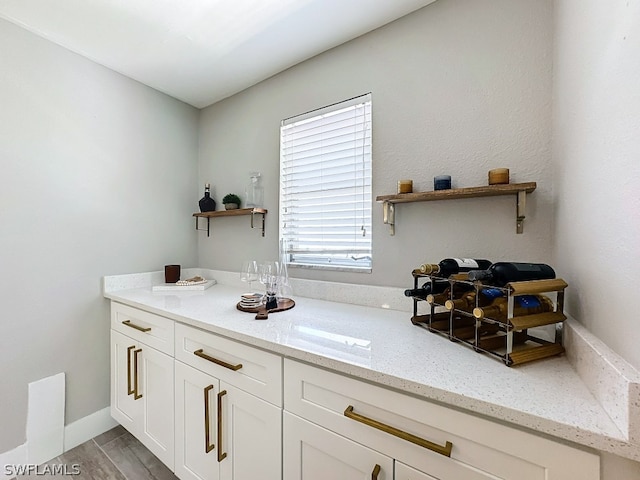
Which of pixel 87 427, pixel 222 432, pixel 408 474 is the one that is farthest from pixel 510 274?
pixel 87 427

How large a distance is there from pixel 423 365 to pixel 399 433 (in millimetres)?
181

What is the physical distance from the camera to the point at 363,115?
1484mm

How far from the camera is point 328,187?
162cm

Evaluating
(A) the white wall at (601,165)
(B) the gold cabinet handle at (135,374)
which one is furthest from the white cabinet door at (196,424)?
(A) the white wall at (601,165)

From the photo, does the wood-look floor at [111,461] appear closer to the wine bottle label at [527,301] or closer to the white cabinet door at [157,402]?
the white cabinet door at [157,402]

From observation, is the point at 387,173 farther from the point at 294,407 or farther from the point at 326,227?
the point at 294,407

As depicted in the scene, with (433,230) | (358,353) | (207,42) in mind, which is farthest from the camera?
(207,42)

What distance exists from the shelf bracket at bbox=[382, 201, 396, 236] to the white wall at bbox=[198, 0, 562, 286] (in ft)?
0.09

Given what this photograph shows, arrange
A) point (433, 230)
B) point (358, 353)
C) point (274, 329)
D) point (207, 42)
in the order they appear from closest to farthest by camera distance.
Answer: point (358, 353) < point (274, 329) < point (433, 230) < point (207, 42)

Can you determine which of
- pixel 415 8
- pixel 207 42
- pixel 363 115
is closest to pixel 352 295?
pixel 363 115

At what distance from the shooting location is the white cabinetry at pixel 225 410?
95cm

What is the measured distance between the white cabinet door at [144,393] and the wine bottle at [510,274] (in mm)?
1454

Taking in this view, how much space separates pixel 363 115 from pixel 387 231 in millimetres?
675

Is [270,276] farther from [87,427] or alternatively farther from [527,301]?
[87,427]
